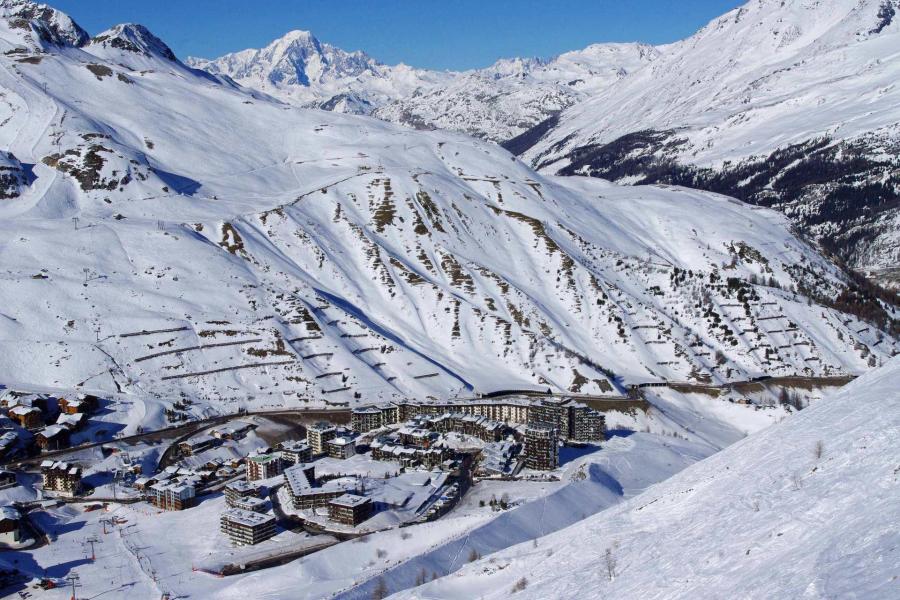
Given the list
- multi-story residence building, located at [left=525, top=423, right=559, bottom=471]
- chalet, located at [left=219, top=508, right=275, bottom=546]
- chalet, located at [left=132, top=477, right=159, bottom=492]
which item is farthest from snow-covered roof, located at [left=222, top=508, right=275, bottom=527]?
multi-story residence building, located at [left=525, top=423, right=559, bottom=471]

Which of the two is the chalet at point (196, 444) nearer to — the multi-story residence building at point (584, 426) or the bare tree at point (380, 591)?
the bare tree at point (380, 591)

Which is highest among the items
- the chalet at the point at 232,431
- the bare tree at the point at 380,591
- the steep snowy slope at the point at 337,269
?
the steep snowy slope at the point at 337,269

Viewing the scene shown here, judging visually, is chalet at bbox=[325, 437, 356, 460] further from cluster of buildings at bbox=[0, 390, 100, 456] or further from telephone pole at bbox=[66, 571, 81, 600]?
telephone pole at bbox=[66, 571, 81, 600]

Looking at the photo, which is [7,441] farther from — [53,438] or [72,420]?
[72,420]

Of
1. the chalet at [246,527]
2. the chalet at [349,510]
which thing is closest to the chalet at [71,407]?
the chalet at [246,527]

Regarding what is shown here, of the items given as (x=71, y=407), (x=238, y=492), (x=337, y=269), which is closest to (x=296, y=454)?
(x=238, y=492)
